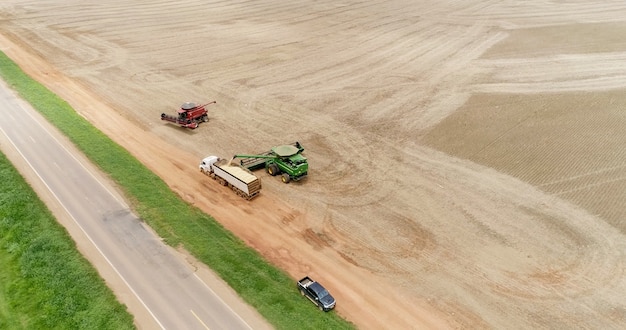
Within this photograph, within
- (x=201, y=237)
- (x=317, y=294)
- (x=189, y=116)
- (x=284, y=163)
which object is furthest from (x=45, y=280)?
(x=189, y=116)

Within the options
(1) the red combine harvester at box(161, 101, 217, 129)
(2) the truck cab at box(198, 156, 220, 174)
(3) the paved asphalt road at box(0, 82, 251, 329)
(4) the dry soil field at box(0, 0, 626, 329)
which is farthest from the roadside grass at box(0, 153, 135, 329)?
(1) the red combine harvester at box(161, 101, 217, 129)

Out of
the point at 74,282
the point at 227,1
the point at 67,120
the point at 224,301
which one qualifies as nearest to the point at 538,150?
the point at 224,301

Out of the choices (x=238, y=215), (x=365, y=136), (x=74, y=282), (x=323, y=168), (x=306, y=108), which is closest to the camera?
(x=74, y=282)

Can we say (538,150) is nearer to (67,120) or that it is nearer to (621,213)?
(621,213)

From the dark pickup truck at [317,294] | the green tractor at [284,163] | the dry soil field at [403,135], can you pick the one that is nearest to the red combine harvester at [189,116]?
the dry soil field at [403,135]

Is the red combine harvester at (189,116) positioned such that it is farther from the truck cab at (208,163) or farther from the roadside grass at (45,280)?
the roadside grass at (45,280)

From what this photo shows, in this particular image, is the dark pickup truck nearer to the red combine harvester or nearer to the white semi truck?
the white semi truck
